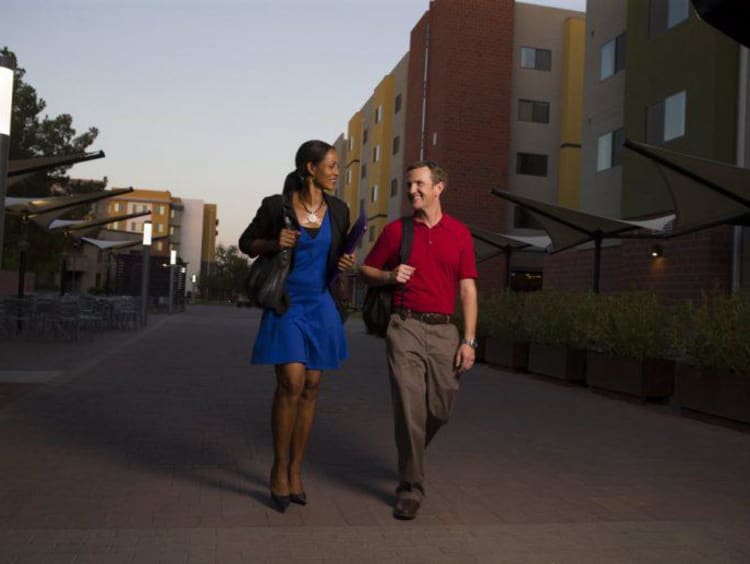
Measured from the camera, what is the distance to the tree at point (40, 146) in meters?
39.5

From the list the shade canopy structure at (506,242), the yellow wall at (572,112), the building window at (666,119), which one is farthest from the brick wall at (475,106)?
the shade canopy structure at (506,242)

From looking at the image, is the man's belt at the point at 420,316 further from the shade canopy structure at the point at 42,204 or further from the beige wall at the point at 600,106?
the beige wall at the point at 600,106

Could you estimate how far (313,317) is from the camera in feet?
14.9

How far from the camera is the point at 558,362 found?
39.5 feet

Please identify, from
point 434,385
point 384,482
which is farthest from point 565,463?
point 434,385

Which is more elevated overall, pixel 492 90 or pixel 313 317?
pixel 492 90

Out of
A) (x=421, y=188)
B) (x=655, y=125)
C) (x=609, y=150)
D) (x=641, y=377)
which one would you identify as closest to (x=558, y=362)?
(x=641, y=377)

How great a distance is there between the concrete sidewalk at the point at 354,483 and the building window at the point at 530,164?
31025 mm

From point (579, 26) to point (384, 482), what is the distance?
3809cm

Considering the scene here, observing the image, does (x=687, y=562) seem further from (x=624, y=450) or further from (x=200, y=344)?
(x=200, y=344)

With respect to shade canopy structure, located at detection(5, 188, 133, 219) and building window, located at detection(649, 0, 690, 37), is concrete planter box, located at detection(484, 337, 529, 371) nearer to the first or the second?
shade canopy structure, located at detection(5, 188, 133, 219)

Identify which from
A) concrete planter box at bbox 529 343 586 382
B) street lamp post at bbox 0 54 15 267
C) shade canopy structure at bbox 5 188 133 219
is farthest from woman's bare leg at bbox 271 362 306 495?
shade canopy structure at bbox 5 188 133 219

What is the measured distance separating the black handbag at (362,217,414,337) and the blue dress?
21 centimetres

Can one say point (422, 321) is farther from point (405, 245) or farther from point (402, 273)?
point (405, 245)
